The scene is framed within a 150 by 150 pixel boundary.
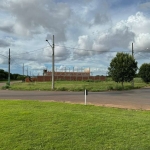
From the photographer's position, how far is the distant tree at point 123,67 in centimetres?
3303

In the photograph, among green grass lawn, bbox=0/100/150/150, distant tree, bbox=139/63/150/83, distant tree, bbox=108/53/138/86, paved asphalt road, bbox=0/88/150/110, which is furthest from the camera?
distant tree, bbox=139/63/150/83

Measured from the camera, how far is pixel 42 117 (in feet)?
24.2

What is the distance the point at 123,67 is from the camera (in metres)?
33.0

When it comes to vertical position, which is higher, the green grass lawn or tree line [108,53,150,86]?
tree line [108,53,150,86]

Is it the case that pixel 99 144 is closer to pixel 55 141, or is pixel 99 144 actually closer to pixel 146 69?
pixel 55 141

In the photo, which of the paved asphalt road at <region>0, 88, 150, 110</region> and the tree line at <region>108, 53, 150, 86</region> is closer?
the paved asphalt road at <region>0, 88, 150, 110</region>

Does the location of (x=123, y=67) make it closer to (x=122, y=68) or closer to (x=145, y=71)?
(x=122, y=68)

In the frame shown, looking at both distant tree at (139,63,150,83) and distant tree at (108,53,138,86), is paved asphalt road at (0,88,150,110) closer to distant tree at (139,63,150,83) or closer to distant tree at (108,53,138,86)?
distant tree at (108,53,138,86)

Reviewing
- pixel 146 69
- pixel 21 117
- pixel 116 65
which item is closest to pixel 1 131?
pixel 21 117

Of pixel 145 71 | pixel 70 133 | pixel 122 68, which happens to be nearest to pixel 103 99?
pixel 70 133

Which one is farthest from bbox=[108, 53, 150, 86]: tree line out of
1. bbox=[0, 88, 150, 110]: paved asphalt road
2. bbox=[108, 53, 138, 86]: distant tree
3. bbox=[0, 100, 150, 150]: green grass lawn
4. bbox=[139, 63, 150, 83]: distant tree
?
bbox=[0, 100, 150, 150]: green grass lawn

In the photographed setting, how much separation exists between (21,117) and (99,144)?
2.93m

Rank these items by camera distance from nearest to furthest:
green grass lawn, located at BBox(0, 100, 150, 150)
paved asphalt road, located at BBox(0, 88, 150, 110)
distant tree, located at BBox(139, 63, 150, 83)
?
1. green grass lawn, located at BBox(0, 100, 150, 150)
2. paved asphalt road, located at BBox(0, 88, 150, 110)
3. distant tree, located at BBox(139, 63, 150, 83)

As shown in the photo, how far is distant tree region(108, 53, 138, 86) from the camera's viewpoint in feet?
108
